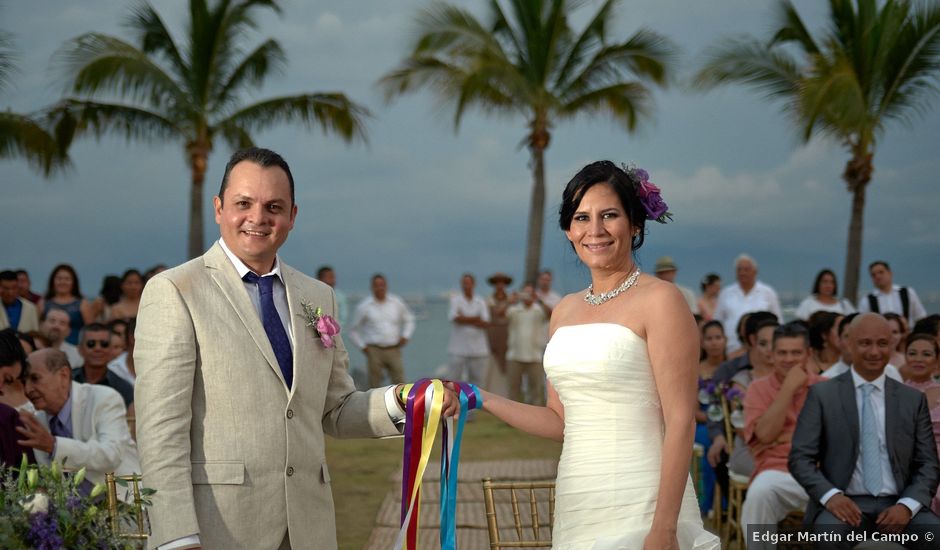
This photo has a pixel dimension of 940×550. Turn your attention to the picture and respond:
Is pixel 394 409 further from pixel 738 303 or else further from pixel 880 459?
pixel 738 303

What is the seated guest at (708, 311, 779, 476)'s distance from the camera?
7.02 m

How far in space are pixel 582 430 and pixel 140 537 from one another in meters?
1.65

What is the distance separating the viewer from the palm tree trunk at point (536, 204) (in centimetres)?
1961

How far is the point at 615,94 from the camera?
64.4 feet

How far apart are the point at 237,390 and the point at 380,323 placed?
1176 centimetres

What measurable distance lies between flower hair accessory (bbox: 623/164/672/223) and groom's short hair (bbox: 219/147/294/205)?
1.23 metres

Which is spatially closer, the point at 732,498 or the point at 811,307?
the point at 732,498

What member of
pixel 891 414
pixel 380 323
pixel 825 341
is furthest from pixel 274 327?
pixel 380 323

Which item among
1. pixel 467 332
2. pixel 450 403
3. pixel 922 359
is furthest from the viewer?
pixel 467 332

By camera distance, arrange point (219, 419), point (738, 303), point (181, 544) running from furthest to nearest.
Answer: point (738, 303), point (219, 419), point (181, 544)

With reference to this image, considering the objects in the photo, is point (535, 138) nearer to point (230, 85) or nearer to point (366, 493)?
point (230, 85)

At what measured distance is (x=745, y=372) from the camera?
764 centimetres

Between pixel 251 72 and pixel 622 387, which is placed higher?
pixel 251 72

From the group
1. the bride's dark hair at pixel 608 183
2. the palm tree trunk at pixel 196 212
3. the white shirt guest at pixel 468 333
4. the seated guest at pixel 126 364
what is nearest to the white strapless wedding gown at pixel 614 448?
the bride's dark hair at pixel 608 183
